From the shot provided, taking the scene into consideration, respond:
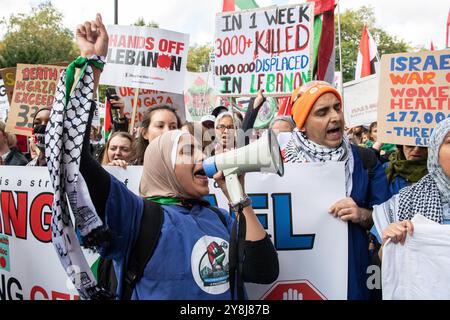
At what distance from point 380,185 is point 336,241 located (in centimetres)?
33

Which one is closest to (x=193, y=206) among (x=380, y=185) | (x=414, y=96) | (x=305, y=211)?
(x=305, y=211)

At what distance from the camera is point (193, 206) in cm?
204

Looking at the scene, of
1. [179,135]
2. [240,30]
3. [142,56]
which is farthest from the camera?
[142,56]

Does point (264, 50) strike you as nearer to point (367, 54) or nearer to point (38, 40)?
point (367, 54)

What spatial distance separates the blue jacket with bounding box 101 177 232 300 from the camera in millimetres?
1814

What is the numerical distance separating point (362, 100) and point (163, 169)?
5.99 metres

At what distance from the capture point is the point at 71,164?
1685mm

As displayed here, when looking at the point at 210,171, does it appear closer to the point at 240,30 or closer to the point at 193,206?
the point at 193,206

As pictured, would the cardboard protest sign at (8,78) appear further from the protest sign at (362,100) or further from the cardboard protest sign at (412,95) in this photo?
the cardboard protest sign at (412,95)

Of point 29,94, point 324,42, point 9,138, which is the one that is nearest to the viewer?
point 324,42

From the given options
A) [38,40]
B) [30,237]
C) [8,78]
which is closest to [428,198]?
[30,237]

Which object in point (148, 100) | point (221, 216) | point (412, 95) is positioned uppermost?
point (148, 100)

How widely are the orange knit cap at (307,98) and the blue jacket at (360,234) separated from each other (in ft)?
1.07

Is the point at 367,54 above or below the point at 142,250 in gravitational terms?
above
